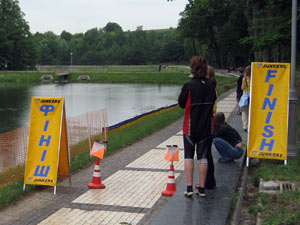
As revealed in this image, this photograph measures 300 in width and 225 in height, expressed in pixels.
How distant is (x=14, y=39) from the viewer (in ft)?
324

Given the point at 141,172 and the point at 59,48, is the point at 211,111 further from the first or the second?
the point at 59,48

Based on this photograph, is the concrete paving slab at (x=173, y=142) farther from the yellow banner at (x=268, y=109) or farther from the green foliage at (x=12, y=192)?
the green foliage at (x=12, y=192)

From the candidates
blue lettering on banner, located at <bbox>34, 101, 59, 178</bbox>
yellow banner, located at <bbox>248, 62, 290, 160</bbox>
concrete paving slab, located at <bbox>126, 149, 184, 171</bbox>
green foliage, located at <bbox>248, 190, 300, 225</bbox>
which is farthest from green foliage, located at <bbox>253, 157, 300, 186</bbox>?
blue lettering on banner, located at <bbox>34, 101, 59, 178</bbox>

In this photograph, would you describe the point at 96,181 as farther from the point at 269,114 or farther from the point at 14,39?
the point at 14,39

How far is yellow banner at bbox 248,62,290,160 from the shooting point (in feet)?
27.5

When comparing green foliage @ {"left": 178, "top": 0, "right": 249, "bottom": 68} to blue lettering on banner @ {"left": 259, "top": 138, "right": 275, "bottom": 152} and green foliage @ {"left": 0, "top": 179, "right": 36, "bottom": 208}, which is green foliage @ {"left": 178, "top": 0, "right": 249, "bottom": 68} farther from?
green foliage @ {"left": 0, "top": 179, "right": 36, "bottom": 208}

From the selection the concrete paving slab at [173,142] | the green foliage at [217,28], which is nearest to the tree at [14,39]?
the green foliage at [217,28]

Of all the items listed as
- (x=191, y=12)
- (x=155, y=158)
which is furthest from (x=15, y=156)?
(x=191, y=12)

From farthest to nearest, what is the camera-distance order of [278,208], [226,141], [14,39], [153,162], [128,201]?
[14,39]
[153,162]
[226,141]
[128,201]
[278,208]

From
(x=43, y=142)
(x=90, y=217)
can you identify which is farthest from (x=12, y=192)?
(x=90, y=217)

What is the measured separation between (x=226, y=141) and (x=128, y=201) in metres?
2.71

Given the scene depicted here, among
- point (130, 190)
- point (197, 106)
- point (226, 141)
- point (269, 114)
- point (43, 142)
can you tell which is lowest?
point (130, 190)

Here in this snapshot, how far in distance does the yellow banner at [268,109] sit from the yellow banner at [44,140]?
11.1ft

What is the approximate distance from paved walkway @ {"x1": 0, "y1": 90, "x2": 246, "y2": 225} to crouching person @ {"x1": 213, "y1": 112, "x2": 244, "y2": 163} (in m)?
0.19
